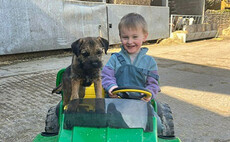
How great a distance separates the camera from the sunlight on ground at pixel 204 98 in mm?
4578

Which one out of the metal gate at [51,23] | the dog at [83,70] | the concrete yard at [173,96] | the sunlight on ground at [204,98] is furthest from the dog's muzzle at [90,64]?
the metal gate at [51,23]

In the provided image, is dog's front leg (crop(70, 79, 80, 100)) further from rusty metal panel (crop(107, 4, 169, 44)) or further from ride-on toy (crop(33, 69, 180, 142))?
rusty metal panel (crop(107, 4, 169, 44))

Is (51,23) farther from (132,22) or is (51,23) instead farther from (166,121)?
(166,121)

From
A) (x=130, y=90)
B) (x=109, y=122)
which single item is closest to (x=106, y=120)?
(x=109, y=122)

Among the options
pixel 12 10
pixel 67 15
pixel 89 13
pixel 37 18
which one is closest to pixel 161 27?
pixel 89 13

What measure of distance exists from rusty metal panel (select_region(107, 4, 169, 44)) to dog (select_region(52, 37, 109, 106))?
888 centimetres

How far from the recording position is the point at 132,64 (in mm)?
2824

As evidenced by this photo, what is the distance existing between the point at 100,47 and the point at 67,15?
753cm

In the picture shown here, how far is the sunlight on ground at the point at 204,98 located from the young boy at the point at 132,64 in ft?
7.19

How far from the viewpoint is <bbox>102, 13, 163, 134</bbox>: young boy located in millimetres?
2662

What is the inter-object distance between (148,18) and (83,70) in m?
11.2

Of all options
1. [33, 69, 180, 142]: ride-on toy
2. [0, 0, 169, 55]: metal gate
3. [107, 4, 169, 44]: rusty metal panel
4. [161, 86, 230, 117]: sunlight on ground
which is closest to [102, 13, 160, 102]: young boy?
[33, 69, 180, 142]: ride-on toy

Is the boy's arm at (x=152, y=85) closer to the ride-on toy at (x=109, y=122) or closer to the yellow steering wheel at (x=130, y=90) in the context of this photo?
the yellow steering wheel at (x=130, y=90)

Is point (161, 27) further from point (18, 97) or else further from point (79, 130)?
point (79, 130)
